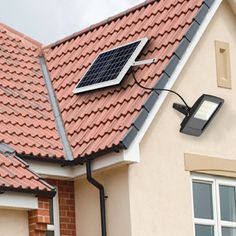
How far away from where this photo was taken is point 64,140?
16375mm

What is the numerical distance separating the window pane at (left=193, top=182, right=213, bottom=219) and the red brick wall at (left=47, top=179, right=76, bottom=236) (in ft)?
6.31

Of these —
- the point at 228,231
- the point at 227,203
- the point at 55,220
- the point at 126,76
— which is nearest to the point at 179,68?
the point at 126,76

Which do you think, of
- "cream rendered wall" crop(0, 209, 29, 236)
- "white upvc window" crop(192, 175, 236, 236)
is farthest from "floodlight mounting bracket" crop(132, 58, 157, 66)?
"cream rendered wall" crop(0, 209, 29, 236)

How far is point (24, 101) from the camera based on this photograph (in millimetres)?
17281

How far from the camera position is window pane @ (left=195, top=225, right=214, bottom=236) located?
52.2ft

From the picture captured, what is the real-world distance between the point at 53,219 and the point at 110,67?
9.06 ft

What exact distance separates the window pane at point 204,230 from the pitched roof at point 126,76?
6.69ft

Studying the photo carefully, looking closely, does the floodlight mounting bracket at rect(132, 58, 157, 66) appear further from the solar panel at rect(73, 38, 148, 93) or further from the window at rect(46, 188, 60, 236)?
the window at rect(46, 188, 60, 236)

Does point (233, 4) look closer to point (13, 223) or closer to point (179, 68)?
point (179, 68)

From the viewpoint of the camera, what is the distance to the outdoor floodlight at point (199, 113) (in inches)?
627

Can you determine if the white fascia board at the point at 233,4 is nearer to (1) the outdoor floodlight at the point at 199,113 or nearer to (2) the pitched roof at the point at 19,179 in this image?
(1) the outdoor floodlight at the point at 199,113

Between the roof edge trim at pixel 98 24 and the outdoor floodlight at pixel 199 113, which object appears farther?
the roof edge trim at pixel 98 24

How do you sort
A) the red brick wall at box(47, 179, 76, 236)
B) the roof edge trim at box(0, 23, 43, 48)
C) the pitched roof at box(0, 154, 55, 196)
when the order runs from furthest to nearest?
the roof edge trim at box(0, 23, 43, 48)
the red brick wall at box(47, 179, 76, 236)
the pitched roof at box(0, 154, 55, 196)

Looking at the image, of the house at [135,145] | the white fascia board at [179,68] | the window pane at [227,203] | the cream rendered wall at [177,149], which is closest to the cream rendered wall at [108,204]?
the house at [135,145]
